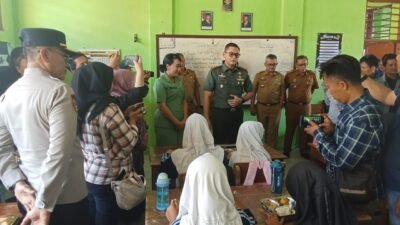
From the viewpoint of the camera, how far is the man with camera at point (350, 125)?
1.55 metres

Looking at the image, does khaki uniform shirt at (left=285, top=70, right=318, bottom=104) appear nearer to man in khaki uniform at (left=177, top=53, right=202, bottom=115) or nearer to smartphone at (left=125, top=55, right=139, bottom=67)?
man in khaki uniform at (left=177, top=53, right=202, bottom=115)

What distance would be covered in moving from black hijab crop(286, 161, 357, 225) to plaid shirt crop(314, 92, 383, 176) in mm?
170

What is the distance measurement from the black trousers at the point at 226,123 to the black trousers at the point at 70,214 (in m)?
2.57

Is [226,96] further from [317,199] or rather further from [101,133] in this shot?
[317,199]

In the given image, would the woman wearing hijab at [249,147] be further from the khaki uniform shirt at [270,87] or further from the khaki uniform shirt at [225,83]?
the khaki uniform shirt at [270,87]

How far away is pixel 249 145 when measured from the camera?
8.76 feet

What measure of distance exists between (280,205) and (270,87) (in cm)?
316

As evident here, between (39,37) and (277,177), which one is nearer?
(39,37)

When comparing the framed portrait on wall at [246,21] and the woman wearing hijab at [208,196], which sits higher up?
the framed portrait on wall at [246,21]

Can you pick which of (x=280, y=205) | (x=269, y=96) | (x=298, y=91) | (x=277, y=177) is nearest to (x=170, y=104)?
(x=269, y=96)

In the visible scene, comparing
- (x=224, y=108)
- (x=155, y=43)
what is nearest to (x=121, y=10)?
(x=155, y=43)

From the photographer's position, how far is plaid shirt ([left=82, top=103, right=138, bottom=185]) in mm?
1806

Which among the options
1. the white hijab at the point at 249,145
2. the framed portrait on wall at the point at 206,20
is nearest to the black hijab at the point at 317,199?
the white hijab at the point at 249,145

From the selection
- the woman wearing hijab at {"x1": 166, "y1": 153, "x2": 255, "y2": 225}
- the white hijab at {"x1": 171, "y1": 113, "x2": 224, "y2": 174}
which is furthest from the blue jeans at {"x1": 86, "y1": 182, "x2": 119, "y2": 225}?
the woman wearing hijab at {"x1": 166, "y1": 153, "x2": 255, "y2": 225}
